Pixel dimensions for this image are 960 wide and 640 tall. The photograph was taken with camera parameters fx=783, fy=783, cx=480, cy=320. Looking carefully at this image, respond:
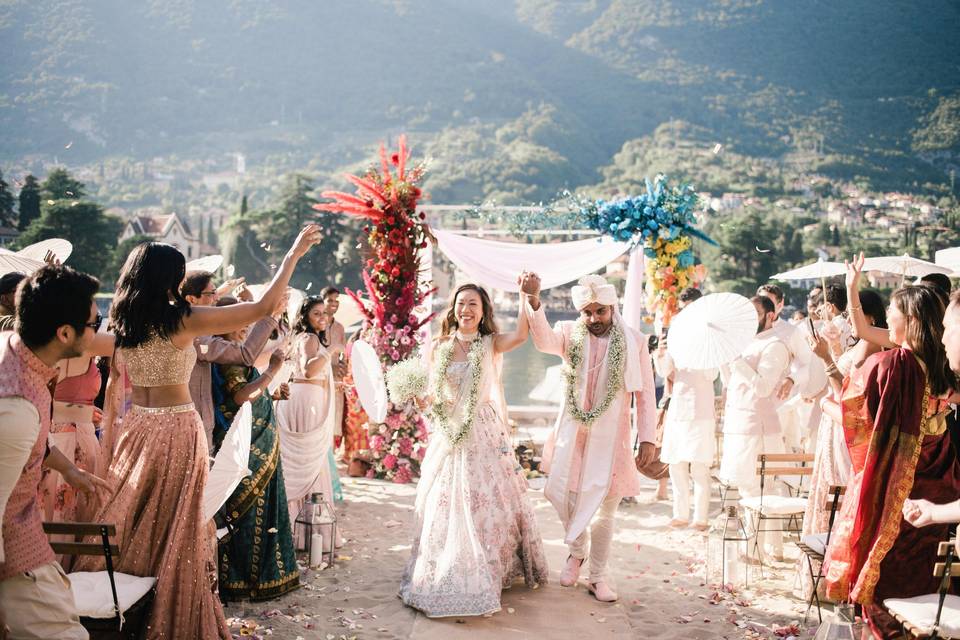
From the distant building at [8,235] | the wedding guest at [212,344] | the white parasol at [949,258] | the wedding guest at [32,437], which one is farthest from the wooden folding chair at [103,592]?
the distant building at [8,235]

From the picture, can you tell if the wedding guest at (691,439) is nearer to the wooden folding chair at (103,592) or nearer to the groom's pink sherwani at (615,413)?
the groom's pink sherwani at (615,413)

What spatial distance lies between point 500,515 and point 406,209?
444 cm

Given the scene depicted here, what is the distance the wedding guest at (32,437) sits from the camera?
2561 millimetres

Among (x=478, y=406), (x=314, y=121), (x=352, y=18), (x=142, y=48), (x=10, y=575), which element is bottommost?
(x=10, y=575)

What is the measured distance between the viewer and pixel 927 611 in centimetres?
322

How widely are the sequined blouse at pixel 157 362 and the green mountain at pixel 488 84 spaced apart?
72.0 meters

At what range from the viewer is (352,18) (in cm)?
12662

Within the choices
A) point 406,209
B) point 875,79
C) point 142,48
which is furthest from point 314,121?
point 406,209

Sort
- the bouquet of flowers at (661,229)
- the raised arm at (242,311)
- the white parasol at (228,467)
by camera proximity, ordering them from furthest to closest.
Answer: the bouquet of flowers at (661,229) → the white parasol at (228,467) → the raised arm at (242,311)

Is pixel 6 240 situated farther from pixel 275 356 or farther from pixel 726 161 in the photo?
pixel 726 161

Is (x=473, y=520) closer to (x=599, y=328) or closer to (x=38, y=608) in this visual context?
(x=599, y=328)

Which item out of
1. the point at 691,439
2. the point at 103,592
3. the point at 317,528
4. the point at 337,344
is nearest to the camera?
the point at 103,592

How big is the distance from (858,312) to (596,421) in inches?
72.1

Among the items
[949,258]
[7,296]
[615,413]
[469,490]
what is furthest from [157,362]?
[949,258]
